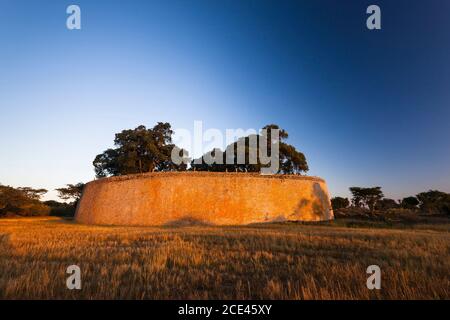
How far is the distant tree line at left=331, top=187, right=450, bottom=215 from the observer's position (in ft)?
143

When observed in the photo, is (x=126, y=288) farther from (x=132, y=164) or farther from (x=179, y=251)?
(x=132, y=164)

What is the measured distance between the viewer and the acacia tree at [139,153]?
48781 mm

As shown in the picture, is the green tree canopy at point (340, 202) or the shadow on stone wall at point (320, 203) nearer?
the shadow on stone wall at point (320, 203)

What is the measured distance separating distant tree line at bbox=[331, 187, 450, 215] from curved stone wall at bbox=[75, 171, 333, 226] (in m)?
9.94

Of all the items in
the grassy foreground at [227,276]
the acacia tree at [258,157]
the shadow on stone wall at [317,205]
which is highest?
the acacia tree at [258,157]

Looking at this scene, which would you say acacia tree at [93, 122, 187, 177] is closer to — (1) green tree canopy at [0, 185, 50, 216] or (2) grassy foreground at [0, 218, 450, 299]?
(1) green tree canopy at [0, 185, 50, 216]

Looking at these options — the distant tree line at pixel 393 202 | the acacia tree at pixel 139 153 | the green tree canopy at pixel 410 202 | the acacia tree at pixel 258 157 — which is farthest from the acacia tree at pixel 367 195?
the acacia tree at pixel 139 153

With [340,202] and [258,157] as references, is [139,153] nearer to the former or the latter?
[258,157]

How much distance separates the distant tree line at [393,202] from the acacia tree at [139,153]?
34.2 metres

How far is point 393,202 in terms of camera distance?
63562 mm

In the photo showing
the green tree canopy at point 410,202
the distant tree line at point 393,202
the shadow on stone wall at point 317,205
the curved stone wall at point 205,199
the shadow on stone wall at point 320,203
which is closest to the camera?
the curved stone wall at point 205,199

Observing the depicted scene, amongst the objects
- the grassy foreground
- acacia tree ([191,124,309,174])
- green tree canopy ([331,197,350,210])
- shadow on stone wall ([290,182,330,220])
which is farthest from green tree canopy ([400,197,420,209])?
the grassy foreground

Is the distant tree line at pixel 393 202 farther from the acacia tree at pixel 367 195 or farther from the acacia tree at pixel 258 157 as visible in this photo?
the acacia tree at pixel 258 157
